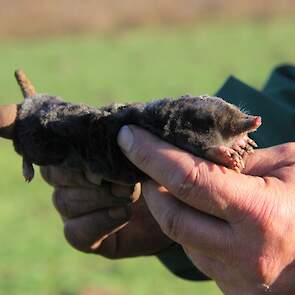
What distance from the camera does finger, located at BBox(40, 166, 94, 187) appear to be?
2702 mm

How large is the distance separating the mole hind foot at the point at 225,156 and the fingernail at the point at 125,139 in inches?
10.2

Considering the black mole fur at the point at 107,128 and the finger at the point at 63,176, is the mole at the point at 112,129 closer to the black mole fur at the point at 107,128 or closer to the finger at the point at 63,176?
the black mole fur at the point at 107,128

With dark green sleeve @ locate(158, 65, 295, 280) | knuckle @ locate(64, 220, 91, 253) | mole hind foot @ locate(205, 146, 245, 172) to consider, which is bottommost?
knuckle @ locate(64, 220, 91, 253)

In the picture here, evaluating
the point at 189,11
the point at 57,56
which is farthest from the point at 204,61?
the point at 189,11

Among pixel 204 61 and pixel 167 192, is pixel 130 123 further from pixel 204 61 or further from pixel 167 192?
pixel 204 61

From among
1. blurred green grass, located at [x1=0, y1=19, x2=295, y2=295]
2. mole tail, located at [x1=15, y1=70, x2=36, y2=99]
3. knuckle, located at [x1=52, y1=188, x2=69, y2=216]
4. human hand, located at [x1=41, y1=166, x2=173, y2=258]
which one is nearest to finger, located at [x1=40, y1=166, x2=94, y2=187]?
human hand, located at [x1=41, y1=166, x2=173, y2=258]

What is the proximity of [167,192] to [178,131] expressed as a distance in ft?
0.75

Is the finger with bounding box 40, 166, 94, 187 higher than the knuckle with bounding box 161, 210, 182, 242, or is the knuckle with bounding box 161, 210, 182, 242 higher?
the knuckle with bounding box 161, 210, 182, 242

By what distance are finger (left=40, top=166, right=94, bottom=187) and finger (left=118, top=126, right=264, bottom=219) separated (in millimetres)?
628

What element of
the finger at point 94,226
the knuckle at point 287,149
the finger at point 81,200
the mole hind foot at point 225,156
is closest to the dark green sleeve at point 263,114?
the finger at point 94,226

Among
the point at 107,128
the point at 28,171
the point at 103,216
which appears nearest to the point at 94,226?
the point at 103,216

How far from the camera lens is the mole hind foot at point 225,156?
78.0 inches

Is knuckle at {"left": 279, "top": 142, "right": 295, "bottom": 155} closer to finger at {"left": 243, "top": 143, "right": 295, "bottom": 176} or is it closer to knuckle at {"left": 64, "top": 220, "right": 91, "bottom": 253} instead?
finger at {"left": 243, "top": 143, "right": 295, "bottom": 176}

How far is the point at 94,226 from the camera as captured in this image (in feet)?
9.79
